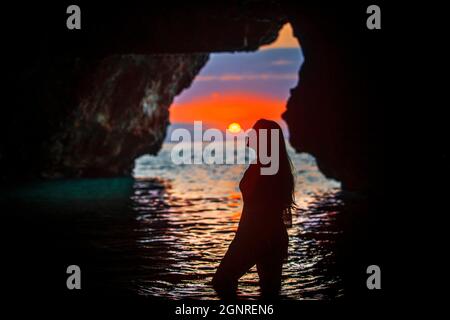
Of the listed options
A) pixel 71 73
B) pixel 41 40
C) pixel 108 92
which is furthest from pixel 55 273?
pixel 108 92

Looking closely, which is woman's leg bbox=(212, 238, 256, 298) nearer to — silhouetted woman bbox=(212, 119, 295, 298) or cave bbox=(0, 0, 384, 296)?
silhouetted woman bbox=(212, 119, 295, 298)

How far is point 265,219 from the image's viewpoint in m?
6.97

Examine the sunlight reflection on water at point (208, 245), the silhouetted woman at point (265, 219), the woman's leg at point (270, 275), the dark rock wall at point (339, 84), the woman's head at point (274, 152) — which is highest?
the dark rock wall at point (339, 84)

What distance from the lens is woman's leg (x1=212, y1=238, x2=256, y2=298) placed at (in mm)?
7141

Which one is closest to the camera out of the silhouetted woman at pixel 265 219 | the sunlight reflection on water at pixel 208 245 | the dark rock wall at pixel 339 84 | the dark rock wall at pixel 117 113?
the silhouetted woman at pixel 265 219

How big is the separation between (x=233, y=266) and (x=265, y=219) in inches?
31.9

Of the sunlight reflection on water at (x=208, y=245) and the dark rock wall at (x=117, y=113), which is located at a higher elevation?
the dark rock wall at (x=117, y=113)

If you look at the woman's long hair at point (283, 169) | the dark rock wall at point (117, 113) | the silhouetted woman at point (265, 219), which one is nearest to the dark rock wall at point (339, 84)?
the woman's long hair at point (283, 169)

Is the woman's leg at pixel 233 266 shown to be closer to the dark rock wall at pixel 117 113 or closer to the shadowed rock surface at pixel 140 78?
the shadowed rock surface at pixel 140 78

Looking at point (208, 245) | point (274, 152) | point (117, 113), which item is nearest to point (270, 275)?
point (274, 152)

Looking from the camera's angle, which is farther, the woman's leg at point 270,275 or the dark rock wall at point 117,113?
the dark rock wall at point 117,113

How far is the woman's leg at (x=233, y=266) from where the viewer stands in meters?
7.14

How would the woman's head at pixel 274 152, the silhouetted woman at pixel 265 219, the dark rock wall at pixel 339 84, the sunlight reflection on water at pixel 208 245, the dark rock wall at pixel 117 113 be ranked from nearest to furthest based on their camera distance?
the woman's head at pixel 274 152, the silhouetted woman at pixel 265 219, the sunlight reflection on water at pixel 208 245, the dark rock wall at pixel 339 84, the dark rock wall at pixel 117 113

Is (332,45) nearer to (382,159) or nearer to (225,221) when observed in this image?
(382,159)
